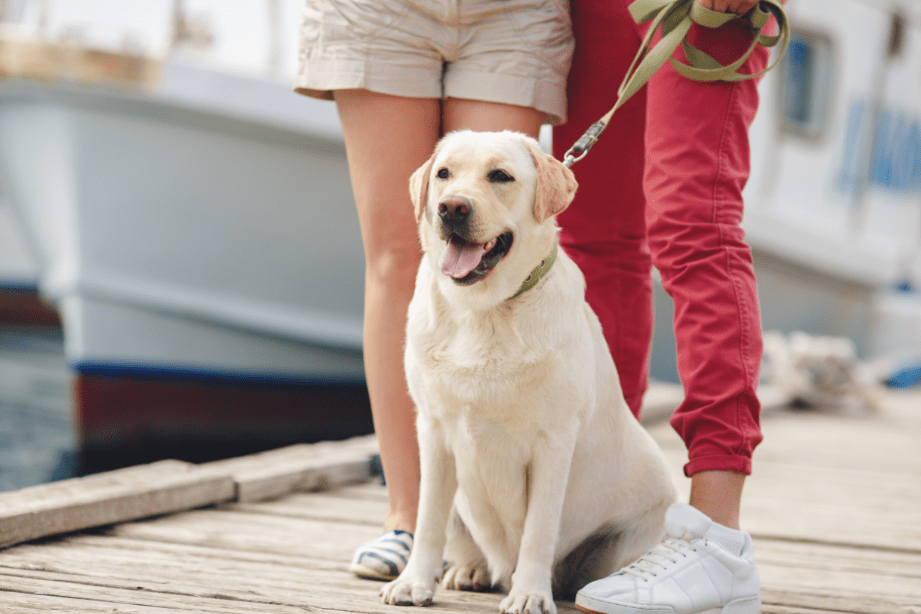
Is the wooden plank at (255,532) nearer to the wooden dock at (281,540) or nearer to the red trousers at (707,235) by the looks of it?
the wooden dock at (281,540)

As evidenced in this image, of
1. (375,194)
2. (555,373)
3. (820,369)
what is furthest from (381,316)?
(820,369)

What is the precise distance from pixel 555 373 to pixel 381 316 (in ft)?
1.61

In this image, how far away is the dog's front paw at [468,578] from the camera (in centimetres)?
159

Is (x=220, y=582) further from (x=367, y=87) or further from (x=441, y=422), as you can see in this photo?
(x=367, y=87)

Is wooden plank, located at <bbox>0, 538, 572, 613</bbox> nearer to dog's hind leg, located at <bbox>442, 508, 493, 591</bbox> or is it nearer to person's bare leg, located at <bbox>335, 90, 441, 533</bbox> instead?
dog's hind leg, located at <bbox>442, 508, 493, 591</bbox>

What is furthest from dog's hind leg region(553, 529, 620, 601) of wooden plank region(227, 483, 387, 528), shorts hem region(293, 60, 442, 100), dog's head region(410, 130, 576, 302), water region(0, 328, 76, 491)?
water region(0, 328, 76, 491)

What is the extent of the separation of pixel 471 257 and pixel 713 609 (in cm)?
70

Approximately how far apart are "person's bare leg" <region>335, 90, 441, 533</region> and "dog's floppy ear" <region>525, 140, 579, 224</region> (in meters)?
0.34

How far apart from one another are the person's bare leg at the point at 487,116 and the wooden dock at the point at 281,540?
2.95 ft

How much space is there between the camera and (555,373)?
138cm

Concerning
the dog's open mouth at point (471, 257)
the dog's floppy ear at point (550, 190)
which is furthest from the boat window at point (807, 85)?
the dog's open mouth at point (471, 257)

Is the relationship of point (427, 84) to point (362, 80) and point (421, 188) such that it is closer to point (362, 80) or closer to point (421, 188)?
point (362, 80)

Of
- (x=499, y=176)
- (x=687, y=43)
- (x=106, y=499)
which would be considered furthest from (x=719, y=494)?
(x=106, y=499)

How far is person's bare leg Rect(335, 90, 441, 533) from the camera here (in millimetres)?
1673
